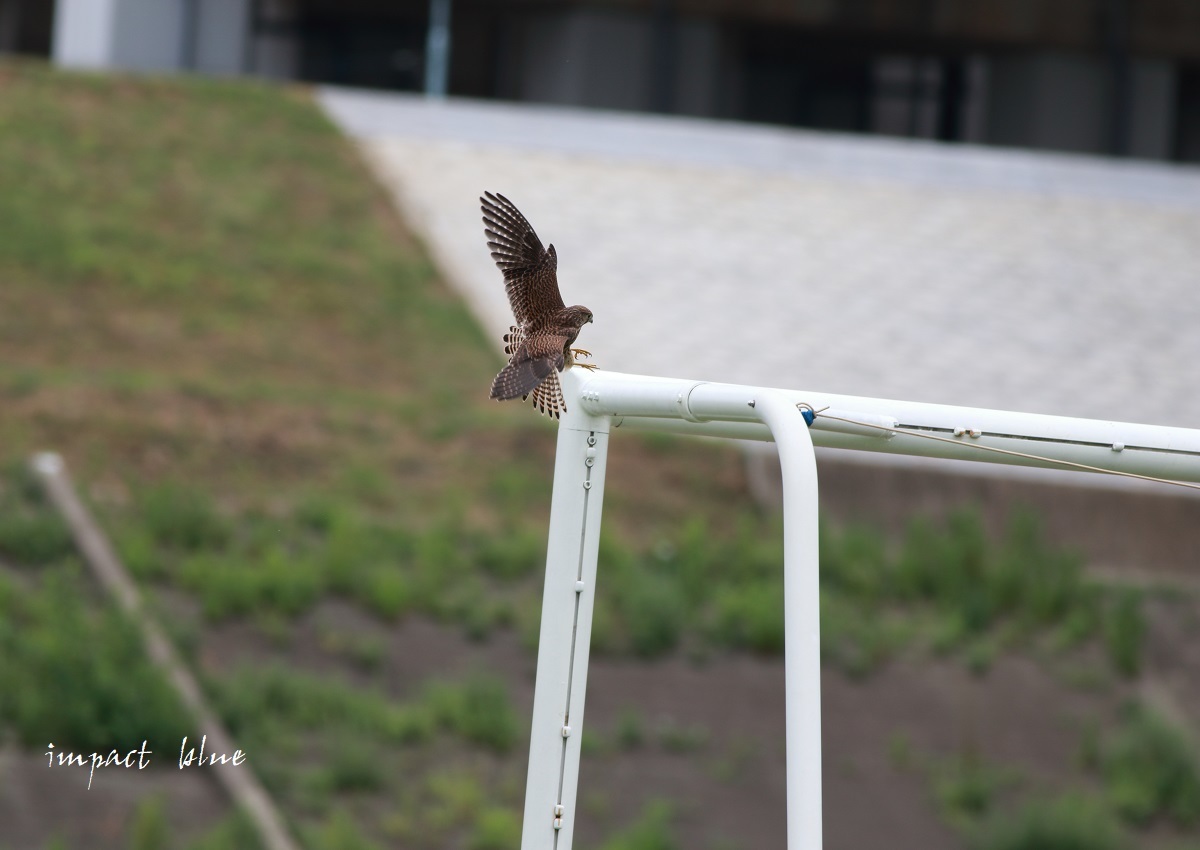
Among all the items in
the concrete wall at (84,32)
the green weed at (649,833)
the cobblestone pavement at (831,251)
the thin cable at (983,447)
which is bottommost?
the green weed at (649,833)

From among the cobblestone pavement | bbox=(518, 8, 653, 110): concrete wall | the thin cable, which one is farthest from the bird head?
bbox=(518, 8, 653, 110): concrete wall

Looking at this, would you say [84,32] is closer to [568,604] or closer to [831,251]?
[831,251]

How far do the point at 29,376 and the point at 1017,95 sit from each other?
1552 centimetres

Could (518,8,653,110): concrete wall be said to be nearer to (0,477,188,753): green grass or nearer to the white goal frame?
(0,477,188,753): green grass

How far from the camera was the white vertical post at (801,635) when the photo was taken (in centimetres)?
172

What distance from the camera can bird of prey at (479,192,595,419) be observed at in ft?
6.87

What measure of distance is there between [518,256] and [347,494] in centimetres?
764

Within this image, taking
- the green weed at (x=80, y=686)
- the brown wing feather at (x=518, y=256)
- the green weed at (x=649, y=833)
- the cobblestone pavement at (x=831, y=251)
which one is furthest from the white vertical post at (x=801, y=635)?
the cobblestone pavement at (x=831, y=251)

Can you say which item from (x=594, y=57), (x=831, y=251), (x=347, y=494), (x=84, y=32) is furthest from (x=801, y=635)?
(x=594, y=57)

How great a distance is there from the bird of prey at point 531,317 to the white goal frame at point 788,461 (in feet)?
0.17

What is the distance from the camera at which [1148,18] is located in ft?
67.8

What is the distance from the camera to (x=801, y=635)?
1758mm

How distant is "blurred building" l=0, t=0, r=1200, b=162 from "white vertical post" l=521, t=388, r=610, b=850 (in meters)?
16.8

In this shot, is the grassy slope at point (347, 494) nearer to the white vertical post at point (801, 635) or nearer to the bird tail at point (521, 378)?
the bird tail at point (521, 378)
